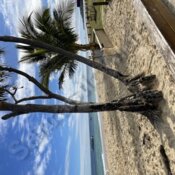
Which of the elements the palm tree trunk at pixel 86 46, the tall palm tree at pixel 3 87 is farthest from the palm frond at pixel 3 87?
the palm tree trunk at pixel 86 46

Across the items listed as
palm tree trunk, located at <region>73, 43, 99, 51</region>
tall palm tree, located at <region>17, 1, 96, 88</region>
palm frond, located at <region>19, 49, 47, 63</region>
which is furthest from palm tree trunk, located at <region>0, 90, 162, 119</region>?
palm tree trunk, located at <region>73, 43, 99, 51</region>

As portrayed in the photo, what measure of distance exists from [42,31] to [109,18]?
2.56m

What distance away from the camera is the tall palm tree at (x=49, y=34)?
41.3 feet

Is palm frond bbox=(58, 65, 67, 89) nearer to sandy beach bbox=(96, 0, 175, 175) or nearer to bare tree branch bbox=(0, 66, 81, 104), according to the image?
sandy beach bbox=(96, 0, 175, 175)

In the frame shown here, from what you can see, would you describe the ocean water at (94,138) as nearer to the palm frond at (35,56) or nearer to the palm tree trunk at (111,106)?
the palm frond at (35,56)

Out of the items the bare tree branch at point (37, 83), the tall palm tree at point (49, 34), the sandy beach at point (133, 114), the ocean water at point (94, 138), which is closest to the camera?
the sandy beach at point (133, 114)

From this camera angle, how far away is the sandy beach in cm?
667

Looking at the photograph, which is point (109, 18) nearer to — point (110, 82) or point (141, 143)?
point (110, 82)

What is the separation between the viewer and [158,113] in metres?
6.92

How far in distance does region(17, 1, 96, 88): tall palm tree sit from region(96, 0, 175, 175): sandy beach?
159 centimetres

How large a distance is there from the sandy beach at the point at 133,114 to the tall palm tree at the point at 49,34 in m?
1.59

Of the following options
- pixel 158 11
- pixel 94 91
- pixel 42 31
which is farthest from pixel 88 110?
pixel 94 91

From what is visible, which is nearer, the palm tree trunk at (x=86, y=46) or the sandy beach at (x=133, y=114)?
the sandy beach at (x=133, y=114)

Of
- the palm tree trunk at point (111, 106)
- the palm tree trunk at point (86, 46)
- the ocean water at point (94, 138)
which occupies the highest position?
the palm tree trunk at point (86, 46)
